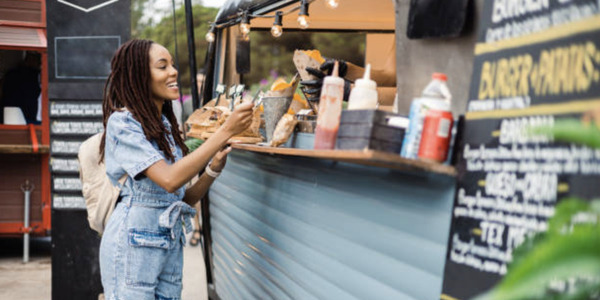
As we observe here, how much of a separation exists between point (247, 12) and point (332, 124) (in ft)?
9.25

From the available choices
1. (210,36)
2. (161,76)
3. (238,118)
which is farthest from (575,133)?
(210,36)

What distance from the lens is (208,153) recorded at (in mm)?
2926

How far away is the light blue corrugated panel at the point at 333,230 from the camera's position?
229 centimetres

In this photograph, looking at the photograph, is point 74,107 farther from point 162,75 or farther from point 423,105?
point 423,105

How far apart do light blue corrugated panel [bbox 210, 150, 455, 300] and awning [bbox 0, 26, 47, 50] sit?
374cm

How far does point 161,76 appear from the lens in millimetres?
3229

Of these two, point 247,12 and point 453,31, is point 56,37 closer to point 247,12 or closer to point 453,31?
point 247,12

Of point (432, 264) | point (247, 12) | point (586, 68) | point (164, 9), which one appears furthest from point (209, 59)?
point (164, 9)

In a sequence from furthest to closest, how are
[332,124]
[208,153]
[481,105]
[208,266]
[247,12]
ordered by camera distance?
1. [208,266]
2. [247,12]
3. [208,153]
4. [332,124]
5. [481,105]

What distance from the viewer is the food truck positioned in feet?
5.15

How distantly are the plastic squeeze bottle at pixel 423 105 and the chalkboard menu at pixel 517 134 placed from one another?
97 mm

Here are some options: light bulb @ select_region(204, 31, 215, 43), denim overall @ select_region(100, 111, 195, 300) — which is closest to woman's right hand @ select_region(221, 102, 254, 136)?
denim overall @ select_region(100, 111, 195, 300)

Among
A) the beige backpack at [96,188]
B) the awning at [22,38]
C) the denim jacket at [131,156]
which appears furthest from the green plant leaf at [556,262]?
the awning at [22,38]

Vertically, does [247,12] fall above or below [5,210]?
above
